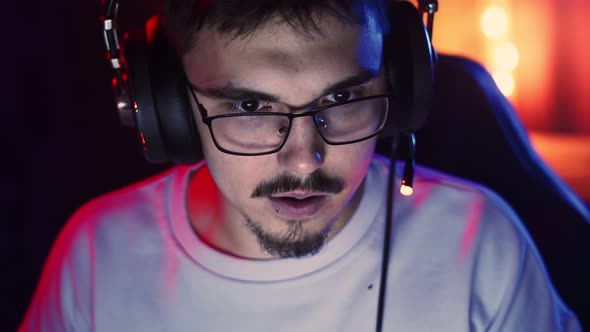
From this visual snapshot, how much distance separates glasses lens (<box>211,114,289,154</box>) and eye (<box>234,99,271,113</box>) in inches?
0.6

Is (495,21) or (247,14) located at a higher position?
(247,14)

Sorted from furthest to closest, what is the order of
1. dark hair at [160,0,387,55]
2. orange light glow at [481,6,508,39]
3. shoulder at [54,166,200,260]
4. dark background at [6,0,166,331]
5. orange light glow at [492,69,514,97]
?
orange light glow at [492,69,514,97] < orange light glow at [481,6,508,39] < dark background at [6,0,166,331] < shoulder at [54,166,200,260] < dark hair at [160,0,387,55]

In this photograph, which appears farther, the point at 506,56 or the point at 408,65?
the point at 506,56

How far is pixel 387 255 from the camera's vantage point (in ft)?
4.03

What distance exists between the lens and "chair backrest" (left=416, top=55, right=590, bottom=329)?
1450mm

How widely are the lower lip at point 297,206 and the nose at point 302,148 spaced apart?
0.24 ft

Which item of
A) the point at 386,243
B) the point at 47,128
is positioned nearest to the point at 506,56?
the point at 386,243

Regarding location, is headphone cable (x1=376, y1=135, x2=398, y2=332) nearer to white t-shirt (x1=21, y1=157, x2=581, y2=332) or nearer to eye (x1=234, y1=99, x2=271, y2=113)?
white t-shirt (x1=21, y1=157, x2=581, y2=332)

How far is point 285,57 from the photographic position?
3.34 ft

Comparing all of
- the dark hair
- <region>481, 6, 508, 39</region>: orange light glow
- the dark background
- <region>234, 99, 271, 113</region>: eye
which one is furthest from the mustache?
<region>481, 6, 508, 39</region>: orange light glow

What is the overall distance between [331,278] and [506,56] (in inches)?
172

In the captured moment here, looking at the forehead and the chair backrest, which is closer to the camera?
the forehead

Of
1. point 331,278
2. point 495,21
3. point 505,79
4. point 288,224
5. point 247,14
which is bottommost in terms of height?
point 505,79

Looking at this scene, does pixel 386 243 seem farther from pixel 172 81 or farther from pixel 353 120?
pixel 172 81
